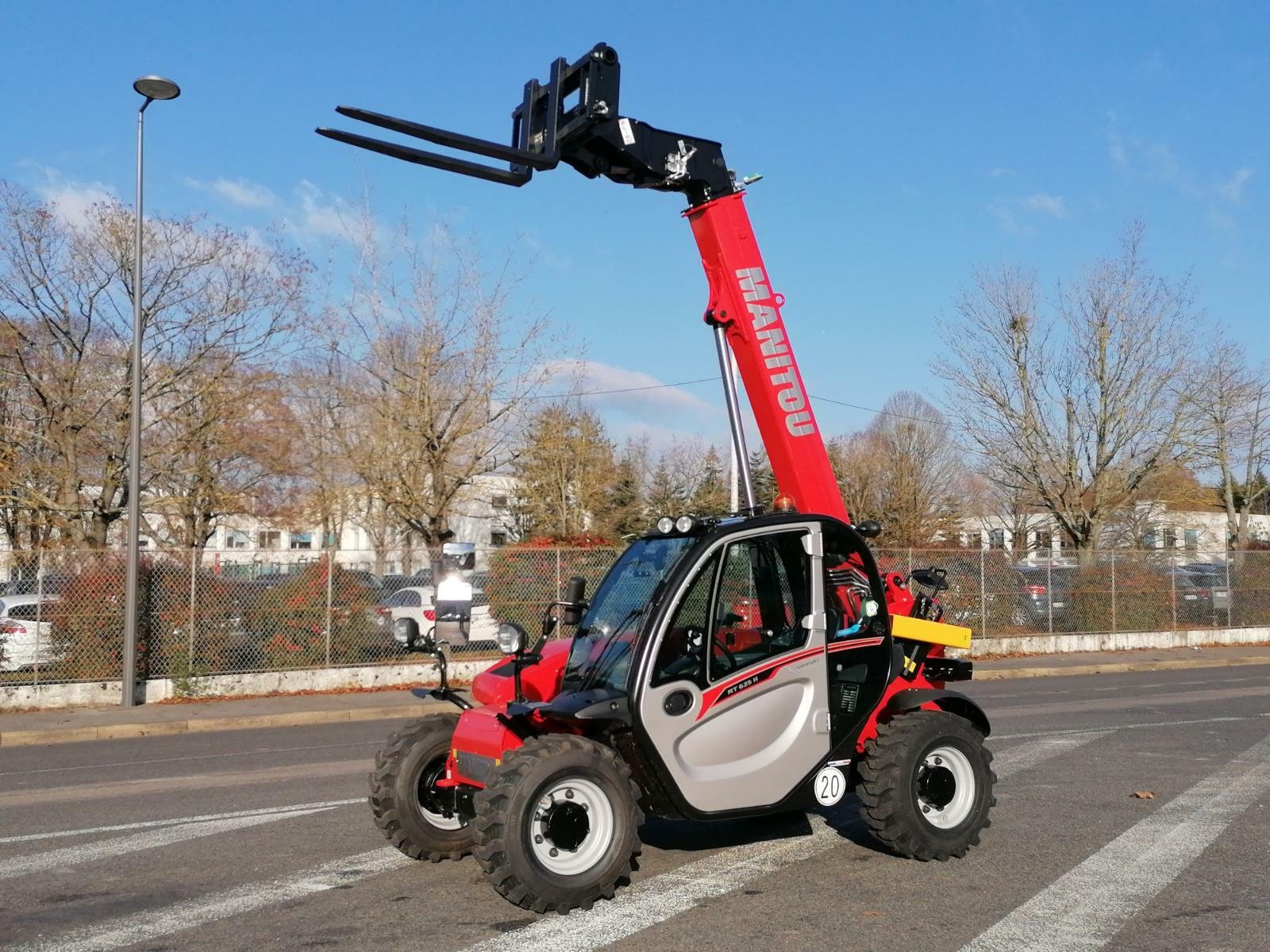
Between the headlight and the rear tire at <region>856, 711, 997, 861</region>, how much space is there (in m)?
2.01

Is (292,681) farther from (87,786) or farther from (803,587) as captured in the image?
(803,587)

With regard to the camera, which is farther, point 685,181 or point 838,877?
point 685,181

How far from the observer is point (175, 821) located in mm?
8367

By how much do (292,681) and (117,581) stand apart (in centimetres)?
283

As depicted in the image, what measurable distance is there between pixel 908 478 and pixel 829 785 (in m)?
50.3

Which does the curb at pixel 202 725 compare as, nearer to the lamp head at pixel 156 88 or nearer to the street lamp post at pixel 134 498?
the street lamp post at pixel 134 498

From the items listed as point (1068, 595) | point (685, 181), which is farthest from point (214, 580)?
point (1068, 595)

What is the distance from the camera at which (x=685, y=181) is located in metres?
8.02

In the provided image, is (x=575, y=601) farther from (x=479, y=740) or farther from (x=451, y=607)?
(x=451, y=607)

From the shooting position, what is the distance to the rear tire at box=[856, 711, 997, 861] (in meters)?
6.66

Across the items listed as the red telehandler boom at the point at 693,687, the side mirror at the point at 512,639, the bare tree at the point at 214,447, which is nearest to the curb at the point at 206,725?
the red telehandler boom at the point at 693,687

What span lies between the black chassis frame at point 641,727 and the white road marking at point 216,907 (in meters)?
1.35

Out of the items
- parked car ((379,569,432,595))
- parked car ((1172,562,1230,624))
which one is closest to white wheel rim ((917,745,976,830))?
parked car ((379,569,432,595))

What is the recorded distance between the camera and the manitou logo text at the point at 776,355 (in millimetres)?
7902
